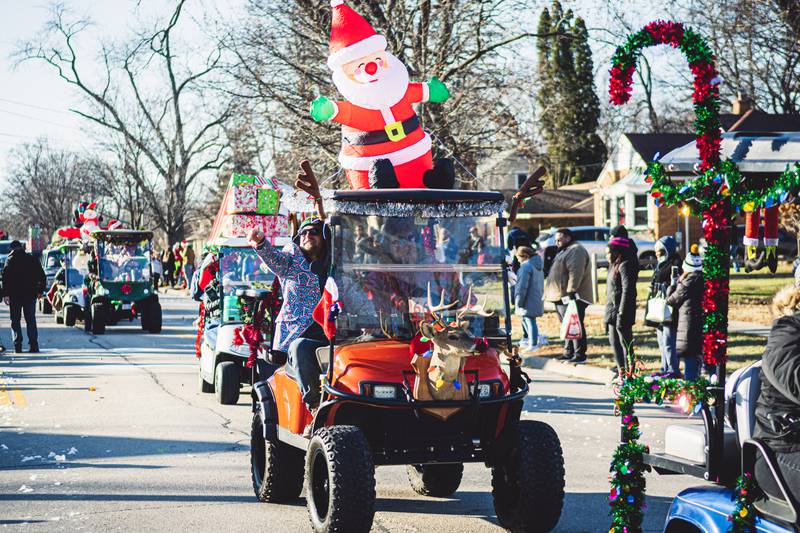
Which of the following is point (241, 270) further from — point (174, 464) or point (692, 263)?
point (692, 263)

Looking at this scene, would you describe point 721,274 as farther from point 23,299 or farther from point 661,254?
point 23,299

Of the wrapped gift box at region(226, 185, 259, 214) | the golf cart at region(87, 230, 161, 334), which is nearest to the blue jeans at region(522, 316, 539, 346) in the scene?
the wrapped gift box at region(226, 185, 259, 214)

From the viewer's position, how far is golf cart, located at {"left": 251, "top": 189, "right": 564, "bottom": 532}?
5637 millimetres

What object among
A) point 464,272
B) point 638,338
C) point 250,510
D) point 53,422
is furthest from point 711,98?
point 638,338

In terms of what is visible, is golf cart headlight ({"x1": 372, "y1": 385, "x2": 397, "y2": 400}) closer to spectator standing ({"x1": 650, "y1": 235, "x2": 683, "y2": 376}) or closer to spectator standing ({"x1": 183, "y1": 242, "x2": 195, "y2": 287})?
spectator standing ({"x1": 650, "y1": 235, "x2": 683, "y2": 376})

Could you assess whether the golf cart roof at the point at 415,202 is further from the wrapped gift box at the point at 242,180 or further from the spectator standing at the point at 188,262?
the spectator standing at the point at 188,262

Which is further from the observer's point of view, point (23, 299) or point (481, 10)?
point (481, 10)

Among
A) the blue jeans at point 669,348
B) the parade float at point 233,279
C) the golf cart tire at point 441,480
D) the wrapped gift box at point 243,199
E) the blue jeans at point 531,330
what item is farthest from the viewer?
the blue jeans at point 531,330

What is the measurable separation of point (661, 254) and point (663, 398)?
26.3 feet

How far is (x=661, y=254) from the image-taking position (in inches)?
480

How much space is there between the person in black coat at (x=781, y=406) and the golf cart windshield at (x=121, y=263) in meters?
18.7

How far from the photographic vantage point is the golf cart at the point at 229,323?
36.3ft

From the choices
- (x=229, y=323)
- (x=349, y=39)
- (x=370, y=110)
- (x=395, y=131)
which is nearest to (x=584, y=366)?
(x=229, y=323)

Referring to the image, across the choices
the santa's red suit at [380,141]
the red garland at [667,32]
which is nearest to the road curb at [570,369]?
the santa's red suit at [380,141]
